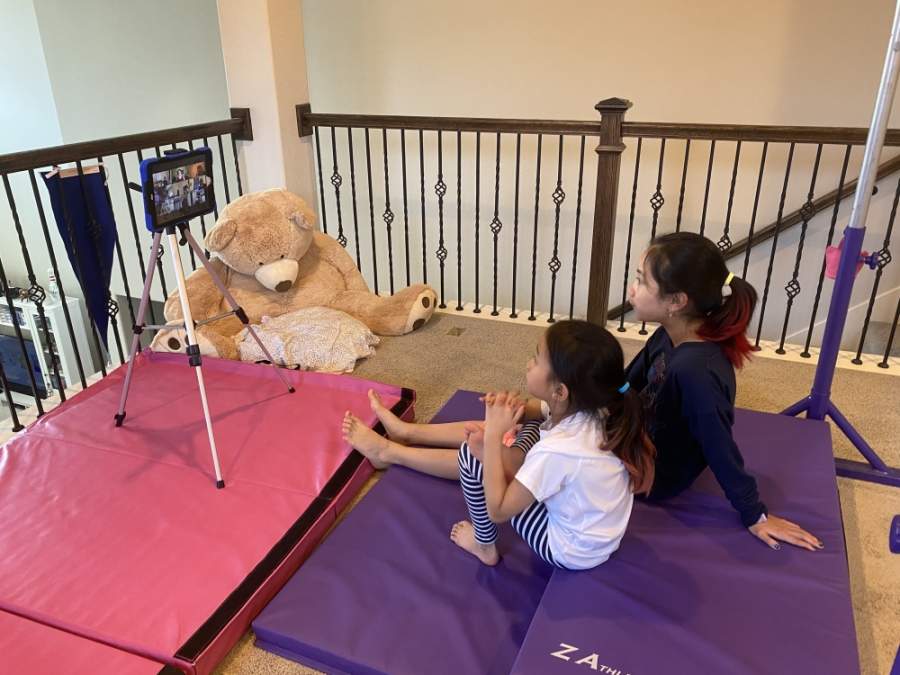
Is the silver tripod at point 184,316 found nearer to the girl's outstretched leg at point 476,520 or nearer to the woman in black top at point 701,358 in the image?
the girl's outstretched leg at point 476,520

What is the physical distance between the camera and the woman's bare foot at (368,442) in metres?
2.13

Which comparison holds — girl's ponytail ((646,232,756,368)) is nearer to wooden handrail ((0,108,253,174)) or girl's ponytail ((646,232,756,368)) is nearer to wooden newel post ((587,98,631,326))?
wooden newel post ((587,98,631,326))

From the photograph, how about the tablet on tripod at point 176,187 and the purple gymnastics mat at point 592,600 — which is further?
the tablet on tripod at point 176,187

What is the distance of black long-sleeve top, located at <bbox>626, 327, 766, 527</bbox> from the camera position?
1.55 meters

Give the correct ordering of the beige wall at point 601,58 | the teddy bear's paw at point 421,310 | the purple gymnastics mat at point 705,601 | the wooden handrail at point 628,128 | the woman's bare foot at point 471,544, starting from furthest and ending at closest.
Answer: the beige wall at point 601,58 → the teddy bear's paw at point 421,310 → the wooden handrail at point 628,128 → the woman's bare foot at point 471,544 → the purple gymnastics mat at point 705,601

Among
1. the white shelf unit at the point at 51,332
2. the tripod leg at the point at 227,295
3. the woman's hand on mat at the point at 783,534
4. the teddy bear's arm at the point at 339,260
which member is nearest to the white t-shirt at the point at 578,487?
the woman's hand on mat at the point at 783,534

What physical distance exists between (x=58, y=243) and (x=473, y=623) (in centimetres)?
591

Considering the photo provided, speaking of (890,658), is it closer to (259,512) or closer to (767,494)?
(767,494)

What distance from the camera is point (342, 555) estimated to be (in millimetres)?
1769

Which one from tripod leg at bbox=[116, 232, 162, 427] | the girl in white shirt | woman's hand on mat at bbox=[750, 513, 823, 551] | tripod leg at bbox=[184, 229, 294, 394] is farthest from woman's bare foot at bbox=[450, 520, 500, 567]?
tripod leg at bbox=[116, 232, 162, 427]

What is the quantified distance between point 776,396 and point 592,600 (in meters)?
1.60

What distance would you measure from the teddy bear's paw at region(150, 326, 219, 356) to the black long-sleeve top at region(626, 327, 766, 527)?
1.80 m

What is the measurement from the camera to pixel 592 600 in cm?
148

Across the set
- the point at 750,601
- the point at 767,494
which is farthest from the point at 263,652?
the point at 767,494
